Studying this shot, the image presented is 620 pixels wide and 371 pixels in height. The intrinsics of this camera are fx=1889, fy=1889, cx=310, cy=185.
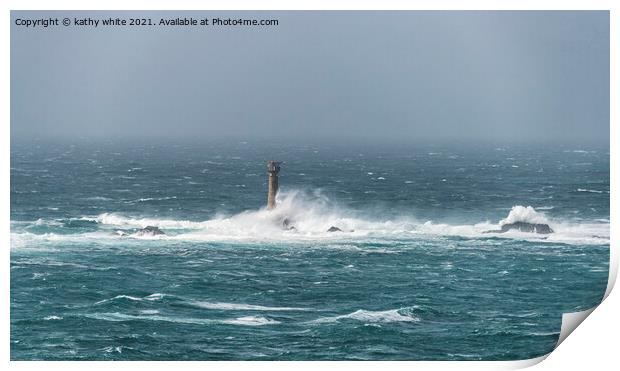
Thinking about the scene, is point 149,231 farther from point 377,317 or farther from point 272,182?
point 377,317

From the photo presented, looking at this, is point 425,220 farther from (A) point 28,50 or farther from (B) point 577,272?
(A) point 28,50

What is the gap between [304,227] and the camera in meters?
38.6

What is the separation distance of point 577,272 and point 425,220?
330 centimetres

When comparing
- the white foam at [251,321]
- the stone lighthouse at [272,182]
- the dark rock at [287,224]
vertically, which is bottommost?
the white foam at [251,321]

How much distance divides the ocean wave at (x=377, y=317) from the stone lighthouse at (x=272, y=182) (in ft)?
8.72

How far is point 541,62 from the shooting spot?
37719mm

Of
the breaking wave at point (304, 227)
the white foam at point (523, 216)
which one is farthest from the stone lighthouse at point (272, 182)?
the white foam at point (523, 216)

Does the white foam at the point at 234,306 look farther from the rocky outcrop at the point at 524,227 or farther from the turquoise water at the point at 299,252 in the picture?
the rocky outcrop at the point at 524,227

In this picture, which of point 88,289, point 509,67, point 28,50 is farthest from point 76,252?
point 509,67

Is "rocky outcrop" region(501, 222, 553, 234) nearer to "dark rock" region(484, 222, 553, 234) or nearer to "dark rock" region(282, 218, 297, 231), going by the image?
"dark rock" region(484, 222, 553, 234)

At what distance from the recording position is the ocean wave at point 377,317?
37.4m

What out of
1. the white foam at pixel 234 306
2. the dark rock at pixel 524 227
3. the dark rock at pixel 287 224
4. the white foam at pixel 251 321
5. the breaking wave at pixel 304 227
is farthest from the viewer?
the dark rock at pixel 287 224

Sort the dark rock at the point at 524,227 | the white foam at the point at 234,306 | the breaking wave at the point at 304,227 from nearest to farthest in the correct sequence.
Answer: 1. the white foam at the point at 234,306
2. the breaking wave at the point at 304,227
3. the dark rock at the point at 524,227

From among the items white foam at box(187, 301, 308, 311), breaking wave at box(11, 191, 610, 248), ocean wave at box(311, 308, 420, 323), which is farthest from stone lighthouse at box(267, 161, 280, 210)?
ocean wave at box(311, 308, 420, 323)
